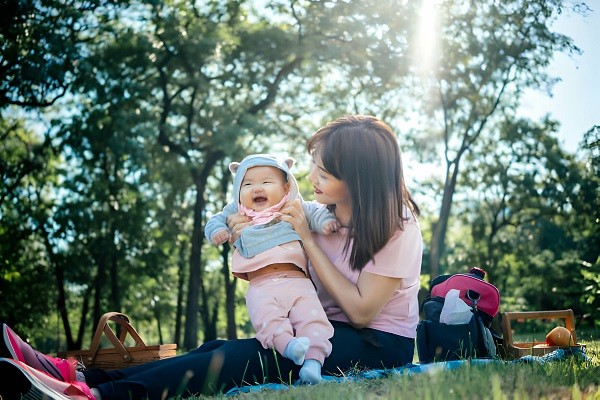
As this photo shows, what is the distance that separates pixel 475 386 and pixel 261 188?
208 cm

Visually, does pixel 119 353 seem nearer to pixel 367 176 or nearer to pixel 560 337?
pixel 367 176

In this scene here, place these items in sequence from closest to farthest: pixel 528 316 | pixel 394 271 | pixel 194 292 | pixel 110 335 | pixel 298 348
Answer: pixel 298 348 < pixel 394 271 < pixel 110 335 < pixel 528 316 < pixel 194 292

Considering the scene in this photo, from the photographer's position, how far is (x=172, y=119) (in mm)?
21422

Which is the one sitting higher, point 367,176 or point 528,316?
point 367,176

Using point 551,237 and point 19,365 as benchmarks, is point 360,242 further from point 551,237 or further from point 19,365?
point 551,237

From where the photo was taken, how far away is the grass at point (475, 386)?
2816 mm

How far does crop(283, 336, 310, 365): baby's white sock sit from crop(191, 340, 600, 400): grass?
274 mm

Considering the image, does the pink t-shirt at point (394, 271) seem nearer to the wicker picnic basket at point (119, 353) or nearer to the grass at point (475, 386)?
the grass at point (475, 386)

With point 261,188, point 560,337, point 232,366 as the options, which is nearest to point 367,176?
point 261,188

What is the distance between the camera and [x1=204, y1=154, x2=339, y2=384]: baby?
4062mm

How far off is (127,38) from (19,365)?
1564 cm

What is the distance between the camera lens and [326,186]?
180 inches

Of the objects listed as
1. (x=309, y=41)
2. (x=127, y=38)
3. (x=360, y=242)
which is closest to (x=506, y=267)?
(x=309, y=41)

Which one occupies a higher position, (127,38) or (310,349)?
(127,38)
